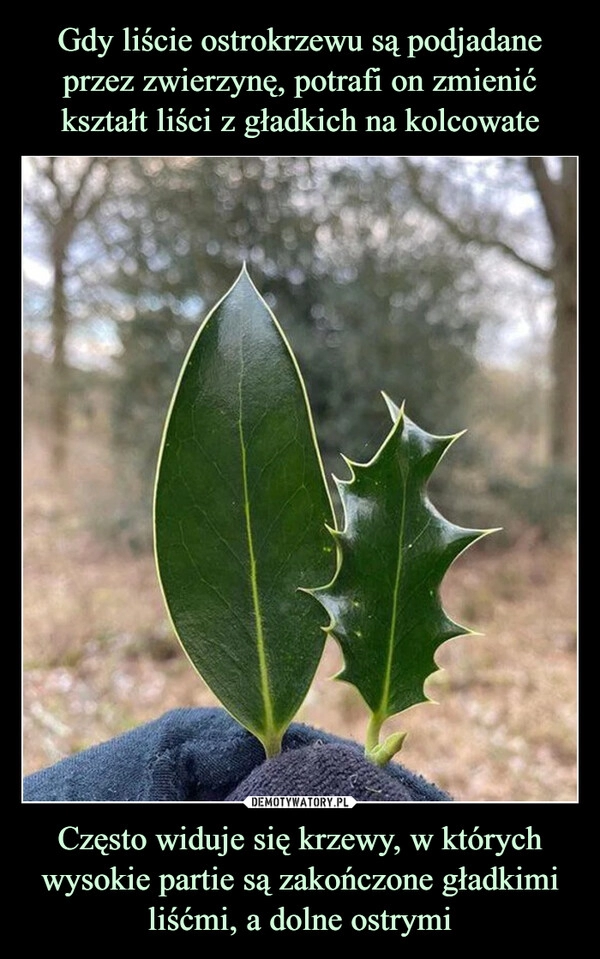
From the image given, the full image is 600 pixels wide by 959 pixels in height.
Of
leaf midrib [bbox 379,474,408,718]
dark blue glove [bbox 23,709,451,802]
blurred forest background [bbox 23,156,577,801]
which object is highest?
blurred forest background [bbox 23,156,577,801]

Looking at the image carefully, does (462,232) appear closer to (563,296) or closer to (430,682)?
(563,296)

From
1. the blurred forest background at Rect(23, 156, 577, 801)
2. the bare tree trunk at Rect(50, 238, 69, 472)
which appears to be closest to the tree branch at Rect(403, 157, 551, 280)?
the blurred forest background at Rect(23, 156, 577, 801)

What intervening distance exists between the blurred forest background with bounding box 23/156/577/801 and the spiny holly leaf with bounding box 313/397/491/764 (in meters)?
1.62

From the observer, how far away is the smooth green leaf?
1.55 feet

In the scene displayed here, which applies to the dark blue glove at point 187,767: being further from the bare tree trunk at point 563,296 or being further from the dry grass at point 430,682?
the bare tree trunk at point 563,296

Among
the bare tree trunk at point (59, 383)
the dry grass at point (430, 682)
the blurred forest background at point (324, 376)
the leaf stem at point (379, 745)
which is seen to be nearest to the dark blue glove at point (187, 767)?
the leaf stem at point (379, 745)

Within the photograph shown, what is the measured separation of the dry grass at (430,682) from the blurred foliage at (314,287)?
29cm

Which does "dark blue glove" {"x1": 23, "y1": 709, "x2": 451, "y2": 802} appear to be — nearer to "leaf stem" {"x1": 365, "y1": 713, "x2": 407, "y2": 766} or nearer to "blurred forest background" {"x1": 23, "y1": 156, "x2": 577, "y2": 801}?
"leaf stem" {"x1": 365, "y1": 713, "x2": 407, "y2": 766}

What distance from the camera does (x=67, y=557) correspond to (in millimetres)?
3121

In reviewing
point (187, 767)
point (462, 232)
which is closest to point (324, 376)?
point (462, 232)

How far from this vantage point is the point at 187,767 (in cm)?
61

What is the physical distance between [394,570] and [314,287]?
2.38m

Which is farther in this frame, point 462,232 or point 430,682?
point 462,232
